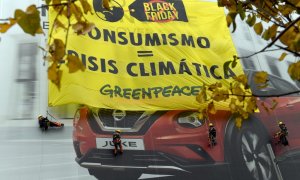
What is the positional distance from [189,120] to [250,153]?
3.60 ft

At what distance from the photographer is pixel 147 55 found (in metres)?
6.96

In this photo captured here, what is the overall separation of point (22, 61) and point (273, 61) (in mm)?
4505

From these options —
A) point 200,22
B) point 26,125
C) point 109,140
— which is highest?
point 200,22

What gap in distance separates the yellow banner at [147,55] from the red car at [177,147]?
0.24 m

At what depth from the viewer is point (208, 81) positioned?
Answer: 275 inches

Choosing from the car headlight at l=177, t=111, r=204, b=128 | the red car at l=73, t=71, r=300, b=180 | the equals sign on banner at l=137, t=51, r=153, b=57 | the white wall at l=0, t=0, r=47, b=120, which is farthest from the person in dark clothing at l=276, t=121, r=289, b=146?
the white wall at l=0, t=0, r=47, b=120

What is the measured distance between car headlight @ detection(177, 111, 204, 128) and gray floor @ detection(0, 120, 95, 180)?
158 cm

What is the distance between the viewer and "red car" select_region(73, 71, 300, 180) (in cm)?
612

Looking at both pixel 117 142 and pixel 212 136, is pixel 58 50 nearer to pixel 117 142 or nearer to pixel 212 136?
pixel 117 142

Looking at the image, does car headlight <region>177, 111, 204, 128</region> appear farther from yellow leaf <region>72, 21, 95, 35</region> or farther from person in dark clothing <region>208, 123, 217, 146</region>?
yellow leaf <region>72, 21, 95, 35</region>

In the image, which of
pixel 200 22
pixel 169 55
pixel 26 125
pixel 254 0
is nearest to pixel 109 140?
pixel 26 125

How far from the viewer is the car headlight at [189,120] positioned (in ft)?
21.4

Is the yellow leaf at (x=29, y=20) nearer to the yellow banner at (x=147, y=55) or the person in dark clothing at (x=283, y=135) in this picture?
the yellow banner at (x=147, y=55)

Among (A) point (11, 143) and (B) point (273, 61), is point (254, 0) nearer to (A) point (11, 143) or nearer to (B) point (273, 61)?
(A) point (11, 143)
